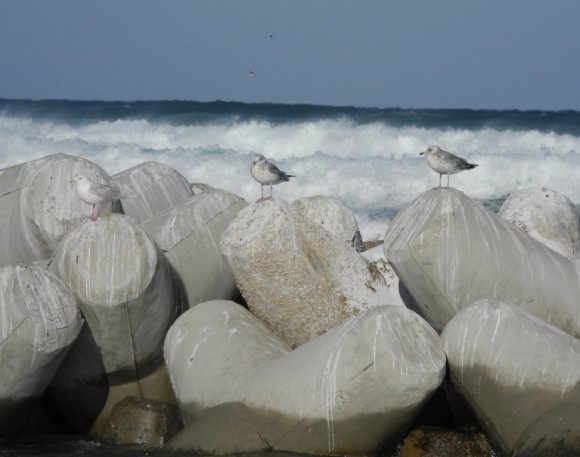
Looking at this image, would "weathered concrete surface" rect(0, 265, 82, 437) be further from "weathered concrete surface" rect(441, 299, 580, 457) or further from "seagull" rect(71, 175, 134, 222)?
"weathered concrete surface" rect(441, 299, 580, 457)

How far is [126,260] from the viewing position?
19.6 feet

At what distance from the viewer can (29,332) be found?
5.57 m

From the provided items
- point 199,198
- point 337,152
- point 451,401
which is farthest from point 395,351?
point 337,152

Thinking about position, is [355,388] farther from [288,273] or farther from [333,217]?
[333,217]

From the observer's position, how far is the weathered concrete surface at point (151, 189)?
808cm

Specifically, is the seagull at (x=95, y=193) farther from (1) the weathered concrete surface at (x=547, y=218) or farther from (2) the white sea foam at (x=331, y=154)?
(2) the white sea foam at (x=331, y=154)

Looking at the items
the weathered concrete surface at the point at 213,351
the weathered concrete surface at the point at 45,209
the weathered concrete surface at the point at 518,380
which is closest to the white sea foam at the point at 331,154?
the weathered concrete surface at the point at 45,209

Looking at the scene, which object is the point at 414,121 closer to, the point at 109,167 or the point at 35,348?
the point at 109,167

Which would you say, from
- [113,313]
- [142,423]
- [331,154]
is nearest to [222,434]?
[142,423]

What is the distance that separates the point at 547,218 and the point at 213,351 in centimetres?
337

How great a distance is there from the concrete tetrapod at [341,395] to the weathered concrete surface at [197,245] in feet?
5.08

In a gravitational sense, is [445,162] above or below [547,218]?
above

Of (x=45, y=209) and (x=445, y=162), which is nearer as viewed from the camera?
(x=45, y=209)

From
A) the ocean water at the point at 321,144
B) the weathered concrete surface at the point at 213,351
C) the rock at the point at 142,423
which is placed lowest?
the ocean water at the point at 321,144
